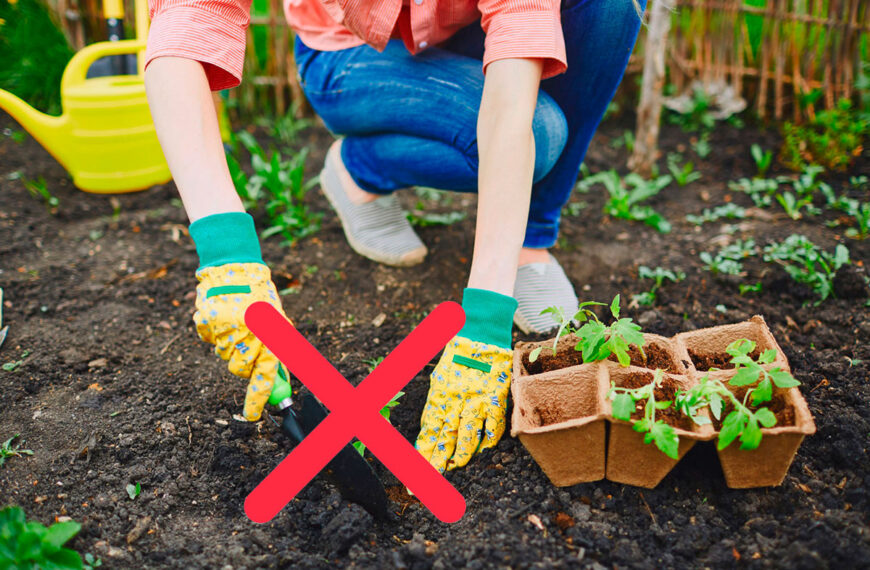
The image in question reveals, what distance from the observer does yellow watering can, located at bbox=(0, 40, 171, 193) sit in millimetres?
2600

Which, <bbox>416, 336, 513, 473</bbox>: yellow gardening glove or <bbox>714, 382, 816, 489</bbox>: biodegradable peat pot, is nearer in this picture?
<bbox>714, 382, 816, 489</bbox>: biodegradable peat pot

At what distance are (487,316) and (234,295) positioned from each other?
51cm

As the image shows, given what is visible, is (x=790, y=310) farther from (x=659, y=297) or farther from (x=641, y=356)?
(x=641, y=356)

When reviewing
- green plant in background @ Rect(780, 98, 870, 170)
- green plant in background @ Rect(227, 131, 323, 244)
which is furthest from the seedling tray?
green plant in background @ Rect(780, 98, 870, 170)

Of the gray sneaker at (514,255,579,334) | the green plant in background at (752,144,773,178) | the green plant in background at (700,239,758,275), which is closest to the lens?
the gray sneaker at (514,255,579,334)

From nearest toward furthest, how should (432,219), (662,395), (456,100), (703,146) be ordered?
(662,395) < (456,100) < (432,219) < (703,146)

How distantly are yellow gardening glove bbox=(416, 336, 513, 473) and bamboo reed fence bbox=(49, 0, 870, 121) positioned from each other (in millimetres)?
2344

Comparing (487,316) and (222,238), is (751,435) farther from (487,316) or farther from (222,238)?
(222,238)

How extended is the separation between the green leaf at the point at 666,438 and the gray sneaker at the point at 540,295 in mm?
686

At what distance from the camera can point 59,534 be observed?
3.83 feet

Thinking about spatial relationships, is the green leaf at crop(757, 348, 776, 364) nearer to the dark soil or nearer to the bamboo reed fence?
A: the dark soil

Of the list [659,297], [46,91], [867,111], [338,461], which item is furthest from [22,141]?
[867,111]

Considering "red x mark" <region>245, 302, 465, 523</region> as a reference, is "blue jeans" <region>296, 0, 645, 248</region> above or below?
above

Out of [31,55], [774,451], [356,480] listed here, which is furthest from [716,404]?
[31,55]
